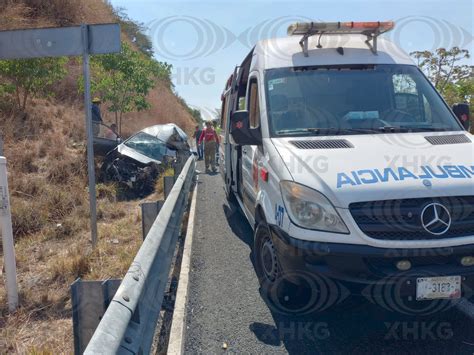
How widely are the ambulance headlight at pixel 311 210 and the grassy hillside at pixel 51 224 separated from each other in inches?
77.0

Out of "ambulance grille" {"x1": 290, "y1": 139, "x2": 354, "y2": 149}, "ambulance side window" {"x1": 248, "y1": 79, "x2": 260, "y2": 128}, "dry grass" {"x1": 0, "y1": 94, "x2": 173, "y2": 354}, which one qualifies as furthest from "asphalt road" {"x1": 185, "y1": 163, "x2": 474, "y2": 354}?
"ambulance side window" {"x1": 248, "y1": 79, "x2": 260, "y2": 128}

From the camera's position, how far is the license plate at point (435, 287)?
308 centimetres

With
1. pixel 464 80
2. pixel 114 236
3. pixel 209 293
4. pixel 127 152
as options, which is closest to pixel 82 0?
pixel 127 152

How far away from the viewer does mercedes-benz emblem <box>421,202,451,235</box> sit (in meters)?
3.11

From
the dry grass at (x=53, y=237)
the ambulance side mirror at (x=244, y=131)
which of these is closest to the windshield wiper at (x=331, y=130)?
the ambulance side mirror at (x=244, y=131)

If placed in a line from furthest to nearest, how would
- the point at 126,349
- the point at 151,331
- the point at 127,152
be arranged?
the point at 127,152 < the point at 151,331 < the point at 126,349

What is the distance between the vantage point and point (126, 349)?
217 cm

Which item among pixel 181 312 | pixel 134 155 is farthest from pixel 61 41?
pixel 134 155

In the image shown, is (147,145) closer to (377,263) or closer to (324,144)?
(324,144)

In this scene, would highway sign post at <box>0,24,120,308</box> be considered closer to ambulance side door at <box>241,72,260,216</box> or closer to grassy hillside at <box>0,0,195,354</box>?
ambulance side door at <box>241,72,260,216</box>

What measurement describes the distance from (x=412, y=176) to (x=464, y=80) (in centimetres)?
2335

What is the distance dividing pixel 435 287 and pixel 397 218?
1.84ft

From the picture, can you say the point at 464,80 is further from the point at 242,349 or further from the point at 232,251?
the point at 242,349

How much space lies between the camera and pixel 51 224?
664cm
